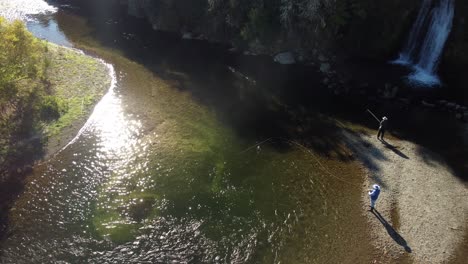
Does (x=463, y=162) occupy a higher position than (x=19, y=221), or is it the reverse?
(x=463, y=162)

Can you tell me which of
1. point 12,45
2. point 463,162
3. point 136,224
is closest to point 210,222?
point 136,224

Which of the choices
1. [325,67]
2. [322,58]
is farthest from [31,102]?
[322,58]

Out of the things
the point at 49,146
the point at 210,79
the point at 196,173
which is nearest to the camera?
the point at 196,173

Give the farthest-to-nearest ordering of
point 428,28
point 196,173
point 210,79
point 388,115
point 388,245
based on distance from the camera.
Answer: point 210,79, point 428,28, point 388,115, point 196,173, point 388,245

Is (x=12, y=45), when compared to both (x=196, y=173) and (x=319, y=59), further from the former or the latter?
(x=319, y=59)

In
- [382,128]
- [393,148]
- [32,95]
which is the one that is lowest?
[32,95]

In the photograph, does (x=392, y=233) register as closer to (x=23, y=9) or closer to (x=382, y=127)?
(x=382, y=127)
